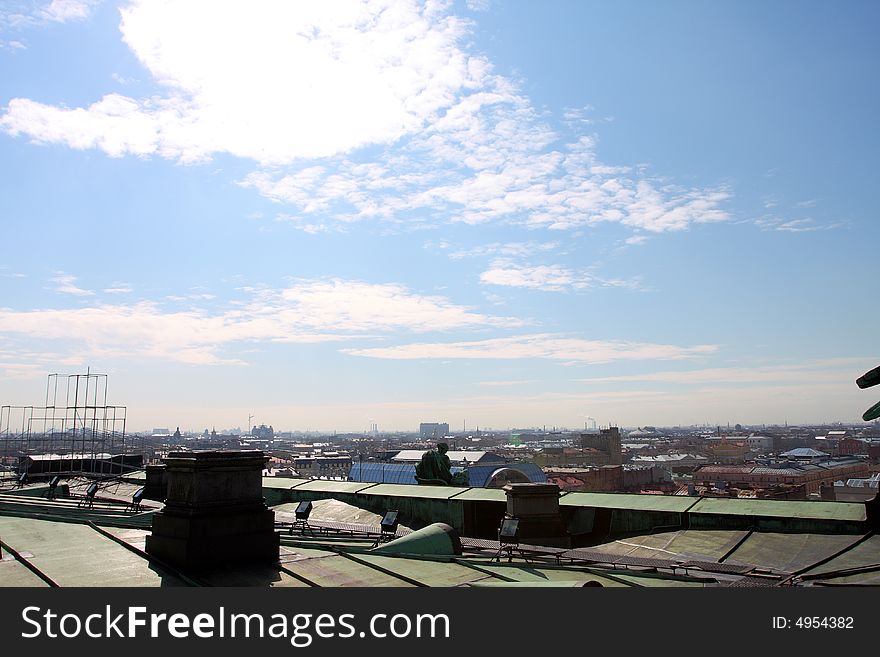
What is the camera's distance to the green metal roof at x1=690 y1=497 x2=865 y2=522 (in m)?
16.7

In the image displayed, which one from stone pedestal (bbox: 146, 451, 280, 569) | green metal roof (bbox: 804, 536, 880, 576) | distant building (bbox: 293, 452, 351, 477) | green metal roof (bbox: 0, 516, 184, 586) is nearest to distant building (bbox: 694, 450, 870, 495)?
distant building (bbox: 293, 452, 351, 477)

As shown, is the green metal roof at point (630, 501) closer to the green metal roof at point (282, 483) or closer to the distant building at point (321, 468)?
the green metal roof at point (282, 483)

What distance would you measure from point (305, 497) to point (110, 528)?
47.5ft

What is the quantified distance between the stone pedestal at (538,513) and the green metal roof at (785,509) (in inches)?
160

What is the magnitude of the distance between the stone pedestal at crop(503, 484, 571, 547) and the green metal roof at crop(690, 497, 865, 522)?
406 centimetres

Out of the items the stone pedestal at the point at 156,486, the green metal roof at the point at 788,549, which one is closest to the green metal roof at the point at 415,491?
the stone pedestal at the point at 156,486

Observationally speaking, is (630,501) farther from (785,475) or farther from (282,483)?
(785,475)

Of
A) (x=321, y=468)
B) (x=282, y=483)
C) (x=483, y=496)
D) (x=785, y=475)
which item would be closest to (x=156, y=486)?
(x=282, y=483)

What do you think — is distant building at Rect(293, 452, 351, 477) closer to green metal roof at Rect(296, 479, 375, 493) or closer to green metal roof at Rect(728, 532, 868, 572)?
green metal roof at Rect(296, 479, 375, 493)

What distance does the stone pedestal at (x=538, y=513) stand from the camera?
18.6 m
